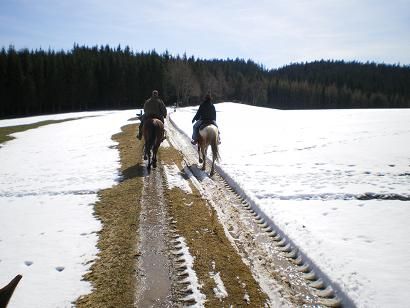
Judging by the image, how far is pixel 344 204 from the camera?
909 cm

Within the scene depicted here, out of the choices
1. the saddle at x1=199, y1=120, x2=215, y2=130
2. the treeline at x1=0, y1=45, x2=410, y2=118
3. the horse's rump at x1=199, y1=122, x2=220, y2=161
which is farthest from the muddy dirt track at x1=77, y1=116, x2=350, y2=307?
the treeline at x1=0, y1=45, x2=410, y2=118

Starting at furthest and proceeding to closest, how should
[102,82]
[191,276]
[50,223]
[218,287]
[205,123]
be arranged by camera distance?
[102,82]
[205,123]
[50,223]
[191,276]
[218,287]

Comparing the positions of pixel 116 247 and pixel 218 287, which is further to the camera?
pixel 116 247

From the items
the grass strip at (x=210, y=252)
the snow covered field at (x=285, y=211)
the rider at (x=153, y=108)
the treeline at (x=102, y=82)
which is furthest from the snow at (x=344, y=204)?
the treeline at (x=102, y=82)

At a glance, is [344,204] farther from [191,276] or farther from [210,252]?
[191,276]

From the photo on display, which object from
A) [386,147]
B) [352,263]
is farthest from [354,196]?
[386,147]

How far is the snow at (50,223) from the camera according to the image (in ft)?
17.5

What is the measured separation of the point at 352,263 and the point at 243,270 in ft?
6.48

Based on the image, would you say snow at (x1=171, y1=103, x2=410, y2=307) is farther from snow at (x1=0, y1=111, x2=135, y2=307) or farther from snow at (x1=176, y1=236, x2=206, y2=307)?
snow at (x1=0, y1=111, x2=135, y2=307)

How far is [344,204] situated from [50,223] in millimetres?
7785

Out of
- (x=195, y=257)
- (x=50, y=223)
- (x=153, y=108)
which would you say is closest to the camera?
(x=195, y=257)

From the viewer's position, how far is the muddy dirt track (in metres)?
4.91

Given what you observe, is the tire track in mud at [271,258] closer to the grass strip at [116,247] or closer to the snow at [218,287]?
the snow at [218,287]

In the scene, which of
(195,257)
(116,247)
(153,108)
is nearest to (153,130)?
(153,108)
